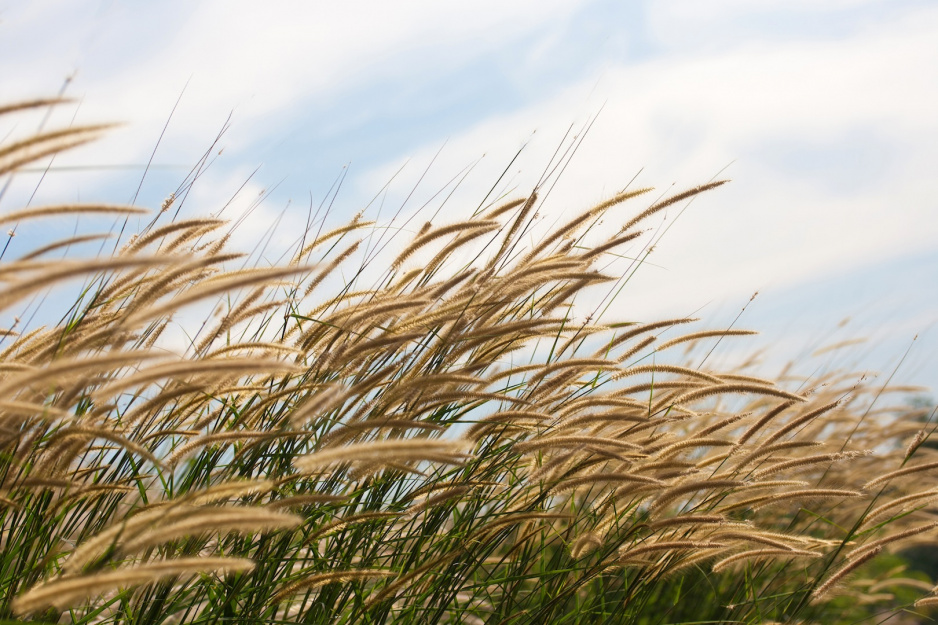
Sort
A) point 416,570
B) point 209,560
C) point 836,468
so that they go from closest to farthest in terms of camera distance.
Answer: point 209,560 → point 416,570 → point 836,468

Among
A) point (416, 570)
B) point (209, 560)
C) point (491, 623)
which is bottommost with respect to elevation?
point (491, 623)

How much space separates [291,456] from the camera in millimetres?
1916

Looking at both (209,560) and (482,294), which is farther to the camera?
(482,294)

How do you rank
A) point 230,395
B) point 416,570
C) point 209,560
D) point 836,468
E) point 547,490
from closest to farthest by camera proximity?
point 209,560 < point 416,570 < point 547,490 < point 230,395 < point 836,468

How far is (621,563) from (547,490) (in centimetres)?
26

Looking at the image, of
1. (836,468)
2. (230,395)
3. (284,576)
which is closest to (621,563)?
(284,576)

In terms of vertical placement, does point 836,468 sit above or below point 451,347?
below

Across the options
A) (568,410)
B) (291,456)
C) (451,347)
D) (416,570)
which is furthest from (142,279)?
(568,410)

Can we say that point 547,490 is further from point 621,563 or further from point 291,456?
point 291,456

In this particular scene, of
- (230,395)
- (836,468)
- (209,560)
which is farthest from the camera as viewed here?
(836,468)

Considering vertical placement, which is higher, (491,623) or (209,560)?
(209,560)

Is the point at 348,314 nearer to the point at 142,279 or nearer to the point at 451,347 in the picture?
the point at 451,347

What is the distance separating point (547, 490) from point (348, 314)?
69cm

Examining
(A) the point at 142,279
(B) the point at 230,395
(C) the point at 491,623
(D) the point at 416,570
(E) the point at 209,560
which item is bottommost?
(C) the point at 491,623
